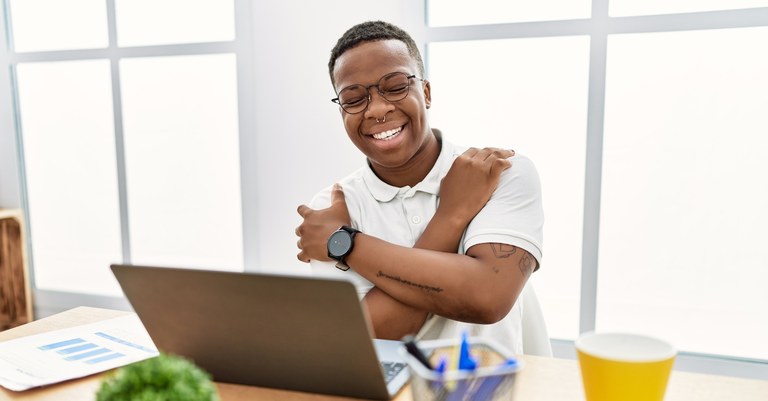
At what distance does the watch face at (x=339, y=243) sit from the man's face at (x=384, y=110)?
0.26 metres

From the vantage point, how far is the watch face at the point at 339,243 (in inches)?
49.5

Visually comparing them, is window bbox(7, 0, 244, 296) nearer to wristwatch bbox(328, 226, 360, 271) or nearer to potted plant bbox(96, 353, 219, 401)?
wristwatch bbox(328, 226, 360, 271)

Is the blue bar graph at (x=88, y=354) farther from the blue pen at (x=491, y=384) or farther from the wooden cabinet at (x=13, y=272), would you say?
the wooden cabinet at (x=13, y=272)

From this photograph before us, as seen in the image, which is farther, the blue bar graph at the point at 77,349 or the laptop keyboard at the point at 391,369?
the blue bar graph at the point at 77,349

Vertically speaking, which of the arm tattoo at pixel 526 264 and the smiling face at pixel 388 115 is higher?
the smiling face at pixel 388 115

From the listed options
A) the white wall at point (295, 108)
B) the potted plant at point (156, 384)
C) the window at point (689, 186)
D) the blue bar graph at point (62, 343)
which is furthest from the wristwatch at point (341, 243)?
the window at point (689, 186)

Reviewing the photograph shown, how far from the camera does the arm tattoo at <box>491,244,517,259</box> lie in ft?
3.99

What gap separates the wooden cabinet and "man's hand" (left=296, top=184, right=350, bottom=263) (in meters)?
2.57

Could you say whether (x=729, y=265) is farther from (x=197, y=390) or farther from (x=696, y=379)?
(x=197, y=390)

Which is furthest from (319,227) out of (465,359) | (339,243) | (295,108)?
(295,108)

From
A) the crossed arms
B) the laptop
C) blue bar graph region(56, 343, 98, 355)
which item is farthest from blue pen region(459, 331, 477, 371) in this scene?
blue bar graph region(56, 343, 98, 355)

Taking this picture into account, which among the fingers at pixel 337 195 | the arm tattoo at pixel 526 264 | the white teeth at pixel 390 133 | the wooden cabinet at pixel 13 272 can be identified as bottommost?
the wooden cabinet at pixel 13 272

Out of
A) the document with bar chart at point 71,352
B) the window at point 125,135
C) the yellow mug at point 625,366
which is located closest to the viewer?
the yellow mug at point 625,366

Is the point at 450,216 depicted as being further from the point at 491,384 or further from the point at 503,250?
the point at 491,384
